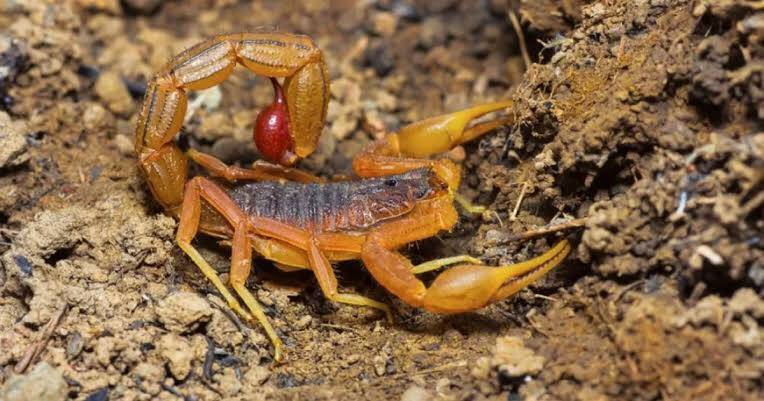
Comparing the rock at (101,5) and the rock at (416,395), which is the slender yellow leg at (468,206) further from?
the rock at (101,5)

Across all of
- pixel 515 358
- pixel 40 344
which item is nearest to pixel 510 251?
pixel 515 358

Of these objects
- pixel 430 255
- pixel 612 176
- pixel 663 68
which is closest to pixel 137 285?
pixel 430 255

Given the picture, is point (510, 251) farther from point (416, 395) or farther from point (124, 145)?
point (124, 145)

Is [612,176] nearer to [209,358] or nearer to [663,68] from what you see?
[663,68]

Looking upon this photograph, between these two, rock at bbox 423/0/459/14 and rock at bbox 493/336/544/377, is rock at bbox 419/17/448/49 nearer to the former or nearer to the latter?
rock at bbox 423/0/459/14

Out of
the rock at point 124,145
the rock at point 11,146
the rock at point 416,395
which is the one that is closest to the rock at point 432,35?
the rock at point 124,145

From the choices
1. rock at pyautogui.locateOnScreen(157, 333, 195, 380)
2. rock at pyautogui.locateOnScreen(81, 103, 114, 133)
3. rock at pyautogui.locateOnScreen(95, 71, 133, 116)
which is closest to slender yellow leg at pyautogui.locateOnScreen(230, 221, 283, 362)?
rock at pyautogui.locateOnScreen(157, 333, 195, 380)

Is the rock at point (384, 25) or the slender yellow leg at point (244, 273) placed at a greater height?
the rock at point (384, 25)

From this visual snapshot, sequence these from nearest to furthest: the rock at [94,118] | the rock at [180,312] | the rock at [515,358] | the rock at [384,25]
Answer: the rock at [515,358] < the rock at [180,312] < the rock at [94,118] < the rock at [384,25]
